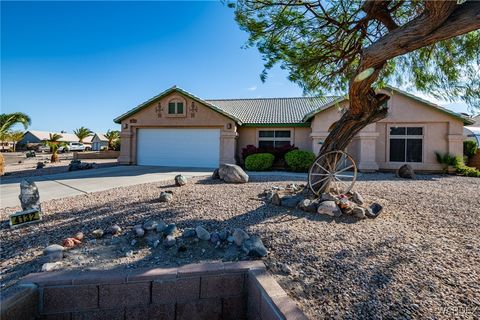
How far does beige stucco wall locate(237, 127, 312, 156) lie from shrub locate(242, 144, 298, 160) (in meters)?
0.99

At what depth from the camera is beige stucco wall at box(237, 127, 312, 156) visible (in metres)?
15.8

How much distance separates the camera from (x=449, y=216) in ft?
17.2

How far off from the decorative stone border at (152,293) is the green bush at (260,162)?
1112 cm

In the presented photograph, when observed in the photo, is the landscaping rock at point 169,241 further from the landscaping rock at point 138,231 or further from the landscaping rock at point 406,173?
the landscaping rock at point 406,173

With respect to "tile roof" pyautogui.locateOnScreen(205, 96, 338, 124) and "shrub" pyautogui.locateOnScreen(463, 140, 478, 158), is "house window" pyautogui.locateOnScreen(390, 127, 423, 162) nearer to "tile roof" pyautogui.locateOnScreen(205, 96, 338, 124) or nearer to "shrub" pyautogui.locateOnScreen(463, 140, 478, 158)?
"shrub" pyautogui.locateOnScreen(463, 140, 478, 158)

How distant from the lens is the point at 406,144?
14.4m

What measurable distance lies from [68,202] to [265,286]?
585 cm

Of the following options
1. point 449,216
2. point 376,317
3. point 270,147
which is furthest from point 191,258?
point 270,147

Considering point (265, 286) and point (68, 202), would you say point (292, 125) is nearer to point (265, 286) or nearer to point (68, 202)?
point (68, 202)

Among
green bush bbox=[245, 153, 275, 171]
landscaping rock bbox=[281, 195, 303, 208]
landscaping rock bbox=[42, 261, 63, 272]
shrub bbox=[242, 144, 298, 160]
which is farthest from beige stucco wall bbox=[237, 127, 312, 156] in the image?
landscaping rock bbox=[42, 261, 63, 272]

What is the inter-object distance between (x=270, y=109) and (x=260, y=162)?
6211mm

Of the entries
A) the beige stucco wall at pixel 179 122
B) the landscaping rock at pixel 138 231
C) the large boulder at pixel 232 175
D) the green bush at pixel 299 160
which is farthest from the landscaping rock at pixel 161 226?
the beige stucco wall at pixel 179 122

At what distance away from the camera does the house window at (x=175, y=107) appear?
52.4 feet

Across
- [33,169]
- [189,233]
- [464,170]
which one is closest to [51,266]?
[189,233]
